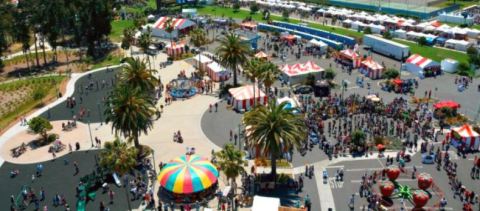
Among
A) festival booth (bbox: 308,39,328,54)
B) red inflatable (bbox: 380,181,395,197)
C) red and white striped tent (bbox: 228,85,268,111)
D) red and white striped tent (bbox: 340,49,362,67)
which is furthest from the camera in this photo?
festival booth (bbox: 308,39,328,54)

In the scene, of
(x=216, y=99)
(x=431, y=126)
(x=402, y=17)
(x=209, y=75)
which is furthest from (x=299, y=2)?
(x=431, y=126)

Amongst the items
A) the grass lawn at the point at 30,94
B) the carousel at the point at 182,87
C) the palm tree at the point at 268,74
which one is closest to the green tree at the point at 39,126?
the grass lawn at the point at 30,94

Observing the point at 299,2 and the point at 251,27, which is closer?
the point at 251,27

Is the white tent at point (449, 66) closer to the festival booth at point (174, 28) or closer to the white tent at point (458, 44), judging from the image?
the white tent at point (458, 44)

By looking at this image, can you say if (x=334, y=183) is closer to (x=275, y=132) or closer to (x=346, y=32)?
(x=275, y=132)

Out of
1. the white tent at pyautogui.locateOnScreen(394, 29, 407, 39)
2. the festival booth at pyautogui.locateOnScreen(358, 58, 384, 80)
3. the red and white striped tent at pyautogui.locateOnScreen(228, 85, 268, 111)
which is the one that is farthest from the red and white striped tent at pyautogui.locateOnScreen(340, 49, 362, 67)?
the white tent at pyautogui.locateOnScreen(394, 29, 407, 39)

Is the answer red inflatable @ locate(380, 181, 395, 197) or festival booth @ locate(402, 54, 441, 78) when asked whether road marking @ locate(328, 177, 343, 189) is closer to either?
red inflatable @ locate(380, 181, 395, 197)

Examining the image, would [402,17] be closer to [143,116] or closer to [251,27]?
[251,27]
